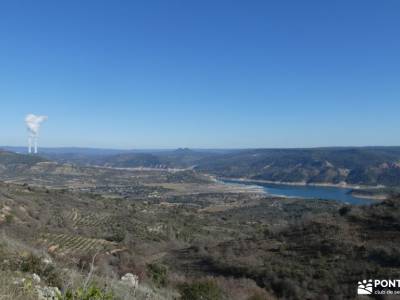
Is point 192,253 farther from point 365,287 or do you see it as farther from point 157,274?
point 365,287

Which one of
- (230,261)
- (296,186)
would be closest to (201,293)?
(230,261)

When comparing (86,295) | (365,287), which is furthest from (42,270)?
(365,287)

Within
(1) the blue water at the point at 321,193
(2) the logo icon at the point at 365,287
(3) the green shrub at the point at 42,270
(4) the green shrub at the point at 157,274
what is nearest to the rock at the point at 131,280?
(3) the green shrub at the point at 42,270

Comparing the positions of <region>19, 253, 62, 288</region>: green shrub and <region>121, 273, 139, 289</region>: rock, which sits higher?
<region>19, 253, 62, 288</region>: green shrub

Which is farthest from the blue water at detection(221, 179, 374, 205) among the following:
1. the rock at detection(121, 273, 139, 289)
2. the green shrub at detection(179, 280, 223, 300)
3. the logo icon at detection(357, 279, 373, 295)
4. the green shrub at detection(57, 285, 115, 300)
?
the green shrub at detection(57, 285, 115, 300)

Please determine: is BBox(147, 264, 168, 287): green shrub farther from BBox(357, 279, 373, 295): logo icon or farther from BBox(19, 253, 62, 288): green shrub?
BBox(19, 253, 62, 288): green shrub

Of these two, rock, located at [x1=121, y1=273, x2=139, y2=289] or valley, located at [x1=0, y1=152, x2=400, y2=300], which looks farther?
valley, located at [x1=0, y1=152, x2=400, y2=300]
